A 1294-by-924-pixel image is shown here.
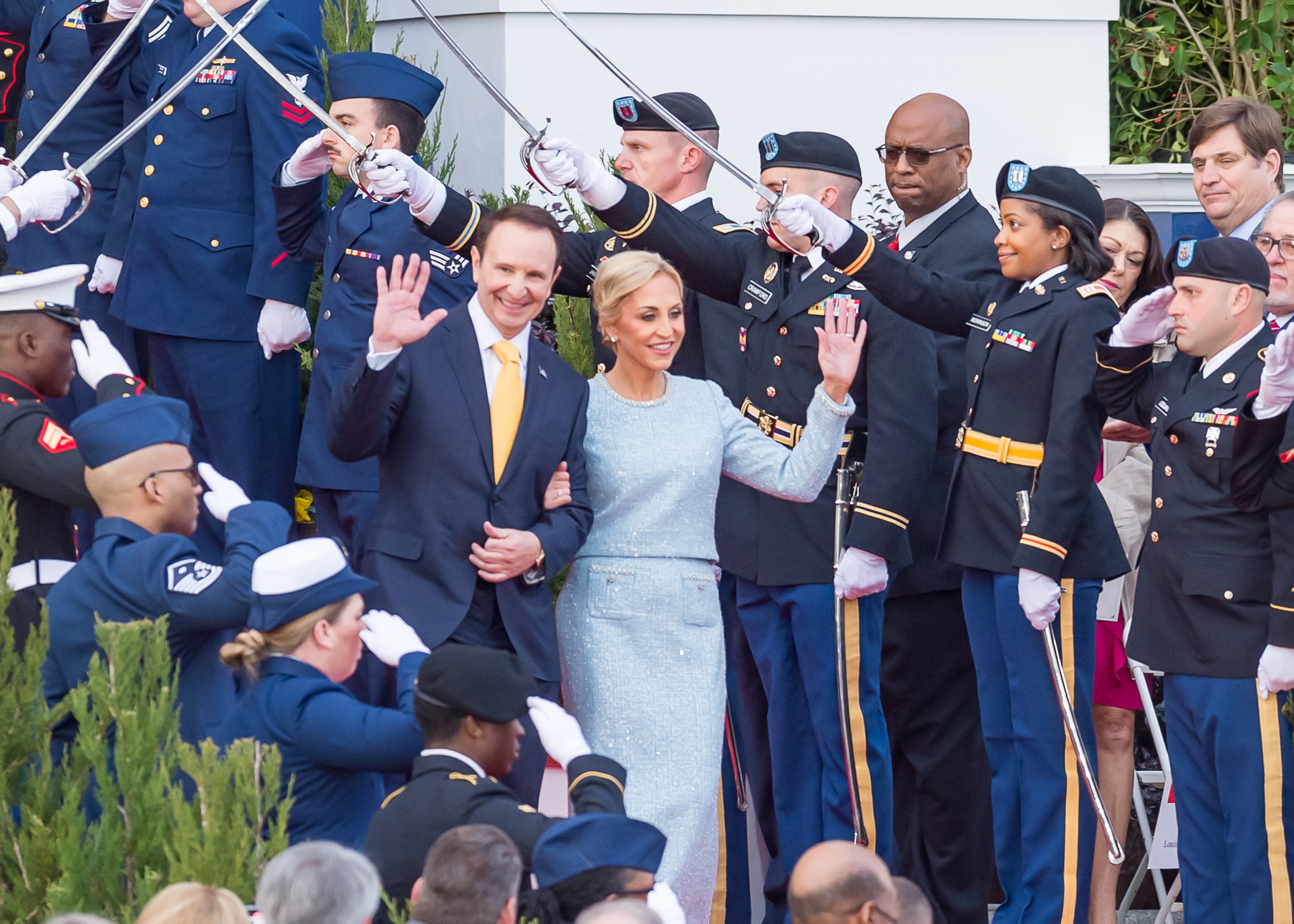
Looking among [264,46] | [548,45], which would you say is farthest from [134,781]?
[548,45]

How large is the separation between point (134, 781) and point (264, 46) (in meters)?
3.05

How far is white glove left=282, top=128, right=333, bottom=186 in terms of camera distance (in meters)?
5.36

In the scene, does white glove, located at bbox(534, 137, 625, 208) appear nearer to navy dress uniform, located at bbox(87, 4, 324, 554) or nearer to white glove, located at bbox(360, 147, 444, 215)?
white glove, located at bbox(360, 147, 444, 215)

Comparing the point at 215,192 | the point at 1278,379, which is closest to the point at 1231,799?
the point at 1278,379

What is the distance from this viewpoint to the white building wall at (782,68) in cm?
699

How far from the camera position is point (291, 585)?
3.76 metres

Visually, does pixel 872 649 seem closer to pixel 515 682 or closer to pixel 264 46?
pixel 515 682

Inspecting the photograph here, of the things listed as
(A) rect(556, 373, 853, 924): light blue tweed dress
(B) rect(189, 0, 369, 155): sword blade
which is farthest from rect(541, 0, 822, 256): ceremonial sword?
(A) rect(556, 373, 853, 924): light blue tweed dress

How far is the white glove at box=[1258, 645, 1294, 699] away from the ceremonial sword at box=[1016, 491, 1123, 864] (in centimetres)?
52

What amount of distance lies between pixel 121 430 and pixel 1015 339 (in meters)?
2.21

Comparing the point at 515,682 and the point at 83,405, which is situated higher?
the point at 83,405

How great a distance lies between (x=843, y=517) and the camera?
4.99 metres

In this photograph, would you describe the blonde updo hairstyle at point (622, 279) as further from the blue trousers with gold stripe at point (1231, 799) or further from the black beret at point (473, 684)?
the blue trousers with gold stripe at point (1231, 799)

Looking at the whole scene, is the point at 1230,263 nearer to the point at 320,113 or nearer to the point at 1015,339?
the point at 1015,339
